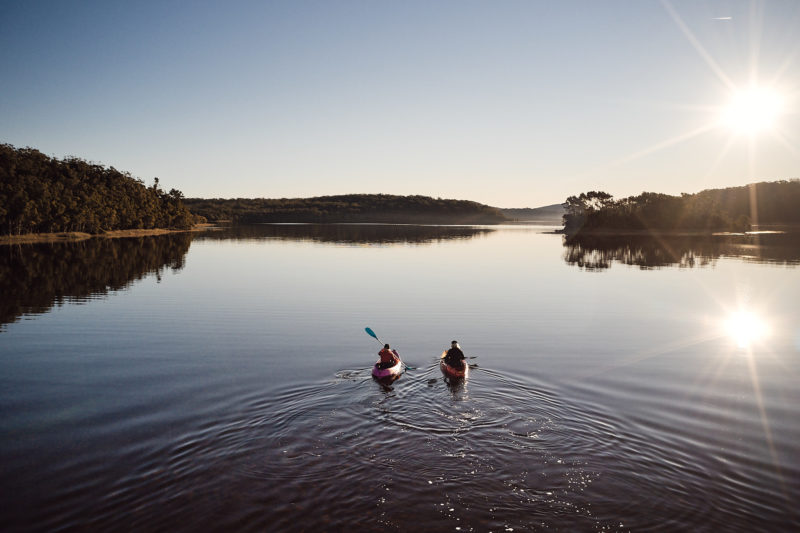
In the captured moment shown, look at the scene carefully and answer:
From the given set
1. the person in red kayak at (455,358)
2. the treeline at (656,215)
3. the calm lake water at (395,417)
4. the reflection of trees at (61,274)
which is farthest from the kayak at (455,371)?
the treeline at (656,215)

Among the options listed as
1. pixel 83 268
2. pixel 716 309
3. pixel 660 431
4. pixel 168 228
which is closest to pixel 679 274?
pixel 716 309

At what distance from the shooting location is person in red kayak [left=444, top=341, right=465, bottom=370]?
18.8m

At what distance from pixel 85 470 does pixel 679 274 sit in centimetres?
5951

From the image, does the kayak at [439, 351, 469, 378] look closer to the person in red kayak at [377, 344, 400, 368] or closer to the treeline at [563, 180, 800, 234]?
the person in red kayak at [377, 344, 400, 368]

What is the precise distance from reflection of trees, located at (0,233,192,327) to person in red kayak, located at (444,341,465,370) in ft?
92.2

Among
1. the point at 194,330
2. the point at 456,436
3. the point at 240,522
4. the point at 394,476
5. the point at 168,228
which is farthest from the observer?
the point at 168,228

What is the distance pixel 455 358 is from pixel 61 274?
48.9 metres

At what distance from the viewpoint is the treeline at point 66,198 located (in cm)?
9031

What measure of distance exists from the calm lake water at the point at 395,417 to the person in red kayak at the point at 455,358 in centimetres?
79

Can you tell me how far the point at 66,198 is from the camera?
4045 inches

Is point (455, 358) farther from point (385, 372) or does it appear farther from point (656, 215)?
point (656, 215)

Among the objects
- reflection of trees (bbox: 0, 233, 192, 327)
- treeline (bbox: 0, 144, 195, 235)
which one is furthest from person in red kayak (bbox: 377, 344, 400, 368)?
treeline (bbox: 0, 144, 195, 235)

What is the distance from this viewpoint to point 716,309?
3528cm

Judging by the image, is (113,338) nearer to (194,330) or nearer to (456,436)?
(194,330)
